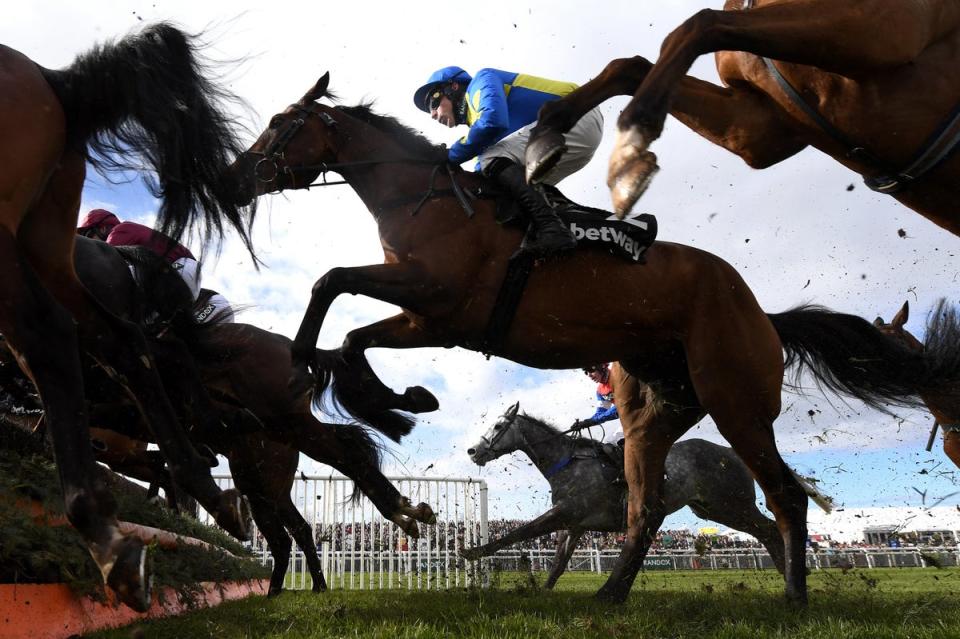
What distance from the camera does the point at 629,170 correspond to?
220 cm

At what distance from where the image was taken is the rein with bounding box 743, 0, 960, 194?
2441 mm

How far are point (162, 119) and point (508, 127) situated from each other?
1870 millimetres

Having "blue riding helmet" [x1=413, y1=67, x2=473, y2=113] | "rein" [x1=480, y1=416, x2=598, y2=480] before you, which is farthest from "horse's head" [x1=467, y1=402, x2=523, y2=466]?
"blue riding helmet" [x1=413, y1=67, x2=473, y2=113]

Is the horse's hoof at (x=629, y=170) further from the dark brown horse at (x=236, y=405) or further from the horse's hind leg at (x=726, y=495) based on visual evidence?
the horse's hind leg at (x=726, y=495)

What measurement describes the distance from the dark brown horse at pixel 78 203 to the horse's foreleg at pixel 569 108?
4.66ft

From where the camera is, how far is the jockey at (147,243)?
410cm

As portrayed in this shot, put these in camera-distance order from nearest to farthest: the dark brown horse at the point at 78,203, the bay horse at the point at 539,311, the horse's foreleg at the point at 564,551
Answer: the dark brown horse at the point at 78,203 → the bay horse at the point at 539,311 → the horse's foreleg at the point at 564,551

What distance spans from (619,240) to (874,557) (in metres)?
19.1

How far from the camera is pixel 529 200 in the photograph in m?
3.70

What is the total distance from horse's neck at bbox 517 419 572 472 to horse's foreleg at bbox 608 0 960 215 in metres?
6.49

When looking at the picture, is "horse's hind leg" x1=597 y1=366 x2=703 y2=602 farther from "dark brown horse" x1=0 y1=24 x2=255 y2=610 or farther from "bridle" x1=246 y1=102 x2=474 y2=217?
"dark brown horse" x1=0 y1=24 x2=255 y2=610

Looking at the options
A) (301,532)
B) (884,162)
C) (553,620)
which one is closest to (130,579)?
(553,620)

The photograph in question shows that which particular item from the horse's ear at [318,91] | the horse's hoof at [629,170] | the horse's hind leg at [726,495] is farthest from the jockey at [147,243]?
the horse's hind leg at [726,495]

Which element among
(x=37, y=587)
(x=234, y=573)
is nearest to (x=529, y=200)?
(x=37, y=587)
